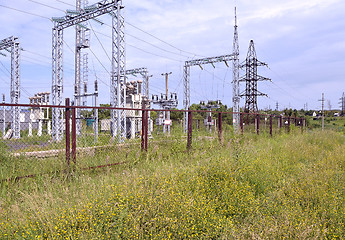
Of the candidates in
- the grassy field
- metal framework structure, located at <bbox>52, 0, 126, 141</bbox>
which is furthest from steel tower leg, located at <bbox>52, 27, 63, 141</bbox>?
the grassy field

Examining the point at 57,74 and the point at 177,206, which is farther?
the point at 57,74

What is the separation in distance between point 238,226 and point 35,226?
2717 millimetres

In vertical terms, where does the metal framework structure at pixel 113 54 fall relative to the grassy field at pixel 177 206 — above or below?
above

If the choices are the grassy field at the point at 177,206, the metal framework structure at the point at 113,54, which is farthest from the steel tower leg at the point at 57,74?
the grassy field at the point at 177,206

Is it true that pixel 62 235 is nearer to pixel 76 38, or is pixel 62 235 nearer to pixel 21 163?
pixel 21 163

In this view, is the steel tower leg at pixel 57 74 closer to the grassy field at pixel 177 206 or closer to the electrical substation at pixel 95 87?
the electrical substation at pixel 95 87

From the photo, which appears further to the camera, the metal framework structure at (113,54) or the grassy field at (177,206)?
the metal framework structure at (113,54)

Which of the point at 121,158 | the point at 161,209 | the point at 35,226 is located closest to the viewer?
the point at 35,226

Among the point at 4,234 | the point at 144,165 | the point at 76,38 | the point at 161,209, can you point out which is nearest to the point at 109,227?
the point at 161,209

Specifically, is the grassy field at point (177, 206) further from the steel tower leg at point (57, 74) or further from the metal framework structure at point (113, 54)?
the steel tower leg at point (57, 74)

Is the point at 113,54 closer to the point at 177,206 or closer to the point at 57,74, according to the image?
the point at 57,74

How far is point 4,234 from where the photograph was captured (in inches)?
120

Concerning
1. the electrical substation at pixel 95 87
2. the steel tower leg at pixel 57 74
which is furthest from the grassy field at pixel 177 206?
the steel tower leg at pixel 57 74

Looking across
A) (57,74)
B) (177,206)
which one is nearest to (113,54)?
(57,74)
